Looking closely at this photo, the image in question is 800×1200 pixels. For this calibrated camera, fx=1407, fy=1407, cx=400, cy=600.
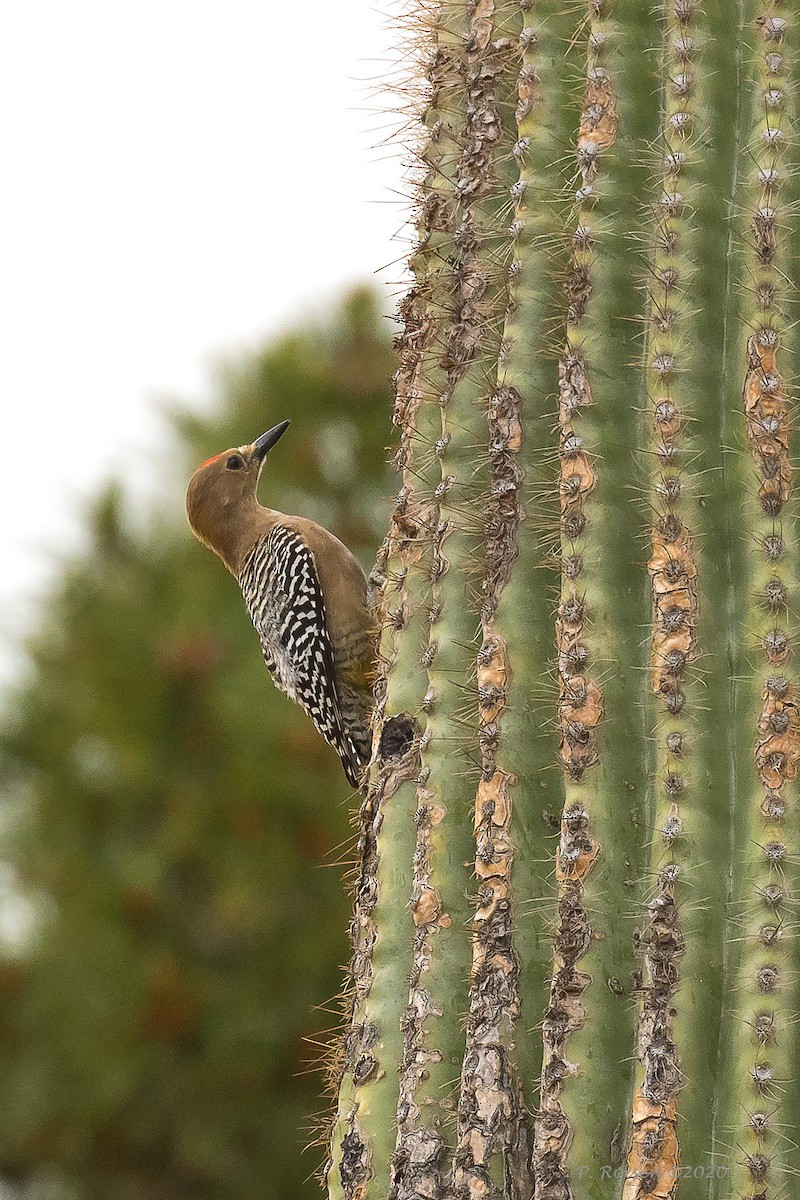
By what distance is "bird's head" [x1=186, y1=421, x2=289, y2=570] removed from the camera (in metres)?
5.30

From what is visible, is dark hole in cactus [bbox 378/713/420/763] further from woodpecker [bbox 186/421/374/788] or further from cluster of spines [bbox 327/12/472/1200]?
woodpecker [bbox 186/421/374/788]

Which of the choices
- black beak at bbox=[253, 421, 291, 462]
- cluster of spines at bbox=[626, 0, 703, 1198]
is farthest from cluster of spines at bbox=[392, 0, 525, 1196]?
black beak at bbox=[253, 421, 291, 462]

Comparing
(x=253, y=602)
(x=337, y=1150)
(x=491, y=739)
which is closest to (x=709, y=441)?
(x=491, y=739)

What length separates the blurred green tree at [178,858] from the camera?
6605 mm

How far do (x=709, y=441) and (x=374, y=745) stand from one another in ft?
2.91

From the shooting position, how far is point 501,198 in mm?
2430

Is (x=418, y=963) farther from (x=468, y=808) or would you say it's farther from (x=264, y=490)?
(x=264, y=490)

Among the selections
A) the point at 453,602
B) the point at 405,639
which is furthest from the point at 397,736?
the point at 453,602

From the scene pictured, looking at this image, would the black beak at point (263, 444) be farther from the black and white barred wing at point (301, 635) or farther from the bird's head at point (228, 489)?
the black and white barred wing at point (301, 635)

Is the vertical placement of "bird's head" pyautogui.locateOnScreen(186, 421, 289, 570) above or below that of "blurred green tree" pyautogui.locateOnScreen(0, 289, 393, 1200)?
above

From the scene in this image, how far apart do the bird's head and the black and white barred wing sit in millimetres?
351

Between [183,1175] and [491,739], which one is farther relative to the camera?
[183,1175]

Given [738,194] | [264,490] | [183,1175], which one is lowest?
[183,1175]

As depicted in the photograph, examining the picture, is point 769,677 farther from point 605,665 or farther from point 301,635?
point 301,635
